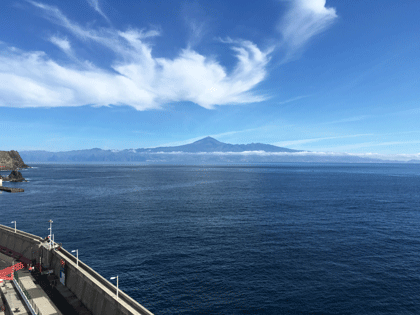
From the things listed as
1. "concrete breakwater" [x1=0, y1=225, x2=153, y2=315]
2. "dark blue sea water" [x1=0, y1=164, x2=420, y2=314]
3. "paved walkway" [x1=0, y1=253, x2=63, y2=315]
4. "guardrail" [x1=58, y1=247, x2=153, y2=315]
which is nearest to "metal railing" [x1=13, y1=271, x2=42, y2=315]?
"paved walkway" [x1=0, y1=253, x2=63, y2=315]

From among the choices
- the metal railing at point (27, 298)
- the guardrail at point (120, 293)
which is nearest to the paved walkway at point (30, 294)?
the metal railing at point (27, 298)

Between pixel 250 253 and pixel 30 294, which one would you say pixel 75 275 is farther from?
pixel 250 253

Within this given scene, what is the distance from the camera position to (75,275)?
27.8 m

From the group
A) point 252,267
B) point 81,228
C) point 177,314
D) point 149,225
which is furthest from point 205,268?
point 81,228

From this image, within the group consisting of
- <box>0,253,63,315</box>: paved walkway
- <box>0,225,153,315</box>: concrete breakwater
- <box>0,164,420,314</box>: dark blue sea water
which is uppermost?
<box>0,225,153,315</box>: concrete breakwater

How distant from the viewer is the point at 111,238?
5609 cm

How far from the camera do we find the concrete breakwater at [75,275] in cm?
2234

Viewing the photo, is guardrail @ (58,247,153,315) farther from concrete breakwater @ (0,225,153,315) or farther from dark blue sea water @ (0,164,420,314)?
dark blue sea water @ (0,164,420,314)

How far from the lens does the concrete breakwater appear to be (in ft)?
73.3

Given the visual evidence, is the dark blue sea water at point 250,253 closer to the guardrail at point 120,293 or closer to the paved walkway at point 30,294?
the guardrail at point 120,293

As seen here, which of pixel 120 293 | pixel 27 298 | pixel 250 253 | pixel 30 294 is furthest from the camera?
pixel 250 253

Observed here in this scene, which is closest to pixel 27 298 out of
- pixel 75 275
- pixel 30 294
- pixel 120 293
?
pixel 30 294

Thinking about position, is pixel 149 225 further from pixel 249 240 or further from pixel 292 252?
pixel 292 252

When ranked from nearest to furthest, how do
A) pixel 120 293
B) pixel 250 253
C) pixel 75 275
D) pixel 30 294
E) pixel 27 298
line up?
pixel 120 293 < pixel 27 298 < pixel 30 294 < pixel 75 275 < pixel 250 253
